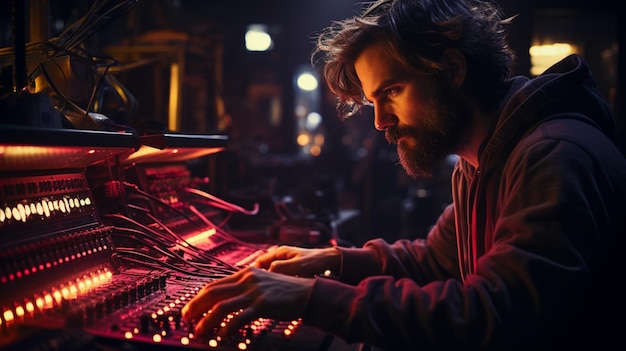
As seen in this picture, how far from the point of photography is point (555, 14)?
431 centimetres

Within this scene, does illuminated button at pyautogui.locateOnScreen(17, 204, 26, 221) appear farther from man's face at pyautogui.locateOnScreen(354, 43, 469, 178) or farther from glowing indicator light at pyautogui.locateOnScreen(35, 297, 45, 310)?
man's face at pyautogui.locateOnScreen(354, 43, 469, 178)

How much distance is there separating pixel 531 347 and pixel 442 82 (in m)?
0.86

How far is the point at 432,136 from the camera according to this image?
5.33 feet

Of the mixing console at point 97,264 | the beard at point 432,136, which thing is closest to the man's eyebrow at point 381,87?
the beard at point 432,136

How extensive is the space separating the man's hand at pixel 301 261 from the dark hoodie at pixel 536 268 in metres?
0.43

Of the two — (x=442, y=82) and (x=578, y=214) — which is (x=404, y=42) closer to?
(x=442, y=82)

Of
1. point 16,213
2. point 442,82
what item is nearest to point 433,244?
point 442,82

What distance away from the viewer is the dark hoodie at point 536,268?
1.01 meters

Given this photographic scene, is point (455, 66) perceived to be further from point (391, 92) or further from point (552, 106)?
point (552, 106)

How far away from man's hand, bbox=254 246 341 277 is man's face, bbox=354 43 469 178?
428 mm

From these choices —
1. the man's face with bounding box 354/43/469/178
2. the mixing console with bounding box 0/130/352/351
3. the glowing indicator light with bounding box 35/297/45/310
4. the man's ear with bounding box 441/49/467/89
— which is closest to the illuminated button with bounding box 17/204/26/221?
the mixing console with bounding box 0/130/352/351

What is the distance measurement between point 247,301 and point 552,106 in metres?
0.97

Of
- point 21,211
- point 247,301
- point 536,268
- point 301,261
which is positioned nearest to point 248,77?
point 301,261

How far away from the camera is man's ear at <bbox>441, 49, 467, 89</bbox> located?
159 cm
